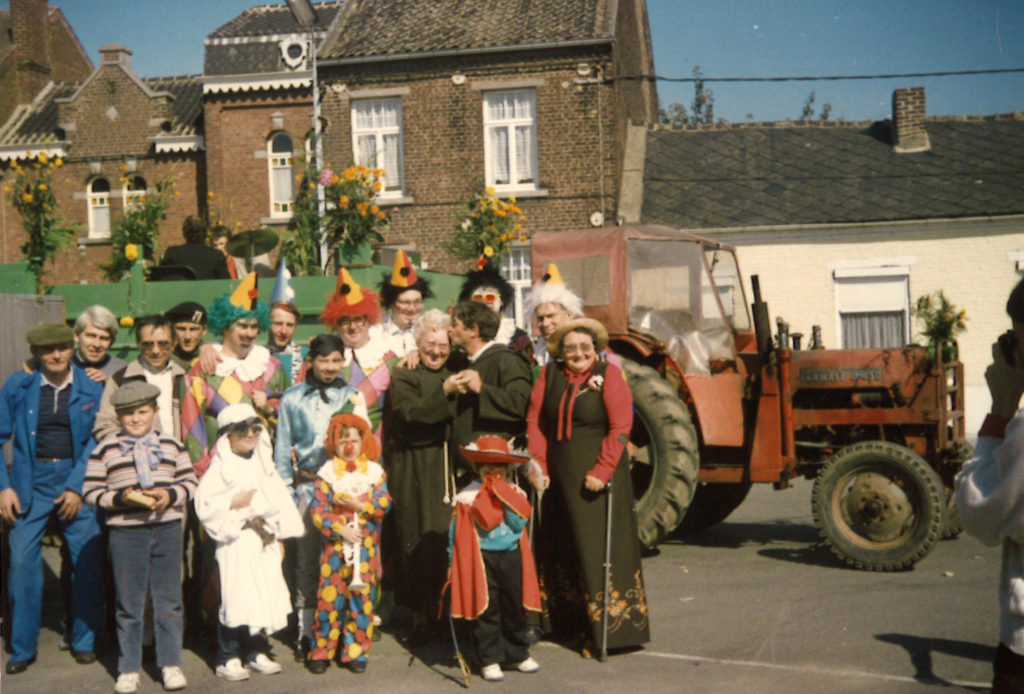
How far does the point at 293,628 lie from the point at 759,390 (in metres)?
3.90

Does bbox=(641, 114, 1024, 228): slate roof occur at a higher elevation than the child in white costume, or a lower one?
higher

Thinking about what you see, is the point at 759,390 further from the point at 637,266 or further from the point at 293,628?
the point at 293,628

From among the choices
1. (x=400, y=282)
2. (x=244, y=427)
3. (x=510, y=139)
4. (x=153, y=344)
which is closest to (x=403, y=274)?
(x=400, y=282)

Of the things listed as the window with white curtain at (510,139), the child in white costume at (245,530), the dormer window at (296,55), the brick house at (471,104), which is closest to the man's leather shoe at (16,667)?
the child in white costume at (245,530)

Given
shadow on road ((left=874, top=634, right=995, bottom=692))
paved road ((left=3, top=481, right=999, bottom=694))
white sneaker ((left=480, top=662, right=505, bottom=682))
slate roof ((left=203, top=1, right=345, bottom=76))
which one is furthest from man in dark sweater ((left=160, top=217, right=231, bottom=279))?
slate roof ((left=203, top=1, right=345, bottom=76))

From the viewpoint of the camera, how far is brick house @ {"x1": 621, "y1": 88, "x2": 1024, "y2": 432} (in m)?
19.1

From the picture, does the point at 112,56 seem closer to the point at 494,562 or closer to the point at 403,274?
the point at 403,274

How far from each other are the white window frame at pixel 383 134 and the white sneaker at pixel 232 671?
15793 mm

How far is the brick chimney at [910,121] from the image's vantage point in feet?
68.8

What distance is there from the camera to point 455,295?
377 inches

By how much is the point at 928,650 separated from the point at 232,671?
366 cm

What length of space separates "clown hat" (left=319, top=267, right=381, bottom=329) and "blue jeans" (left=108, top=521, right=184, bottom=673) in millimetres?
1627

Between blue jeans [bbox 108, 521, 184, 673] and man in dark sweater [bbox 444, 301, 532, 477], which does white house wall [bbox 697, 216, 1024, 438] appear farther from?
blue jeans [bbox 108, 521, 184, 673]

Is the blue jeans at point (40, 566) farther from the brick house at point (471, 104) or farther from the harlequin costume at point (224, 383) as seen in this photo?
the brick house at point (471, 104)
